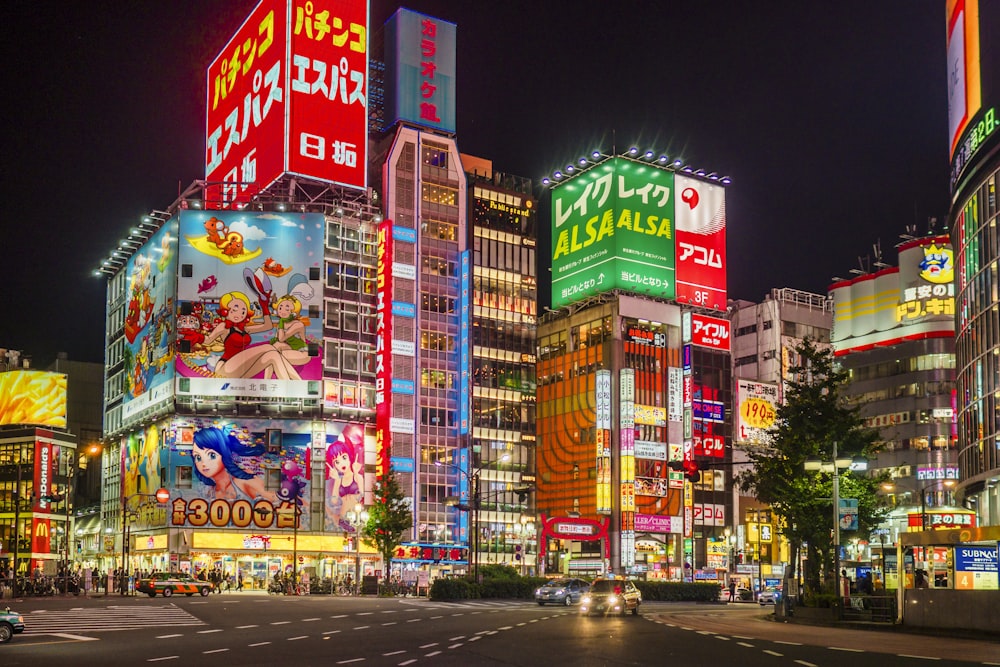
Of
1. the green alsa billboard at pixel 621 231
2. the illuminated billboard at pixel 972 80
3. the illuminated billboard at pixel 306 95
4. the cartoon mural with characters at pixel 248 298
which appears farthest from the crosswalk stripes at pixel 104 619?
the green alsa billboard at pixel 621 231

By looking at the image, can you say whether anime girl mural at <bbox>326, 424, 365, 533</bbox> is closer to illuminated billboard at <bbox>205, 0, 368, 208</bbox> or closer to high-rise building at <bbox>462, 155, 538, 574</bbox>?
high-rise building at <bbox>462, 155, 538, 574</bbox>

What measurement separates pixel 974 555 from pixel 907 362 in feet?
355

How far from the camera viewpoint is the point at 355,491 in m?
105

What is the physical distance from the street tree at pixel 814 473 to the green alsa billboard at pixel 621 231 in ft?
223

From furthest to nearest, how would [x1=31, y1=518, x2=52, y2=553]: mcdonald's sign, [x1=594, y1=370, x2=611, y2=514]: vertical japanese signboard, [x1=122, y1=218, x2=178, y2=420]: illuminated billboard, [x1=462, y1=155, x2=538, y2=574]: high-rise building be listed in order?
[x1=31, y1=518, x2=52, y2=553]: mcdonald's sign < [x1=462, y1=155, x2=538, y2=574]: high-rise building < [x1=594, y1=370, x2=611, y2=514]: vertical japanese signboard < [x1=122, y1=218, x2=178, y2=420]: illuminated billboard

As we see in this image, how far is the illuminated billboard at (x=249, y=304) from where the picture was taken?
102 meters

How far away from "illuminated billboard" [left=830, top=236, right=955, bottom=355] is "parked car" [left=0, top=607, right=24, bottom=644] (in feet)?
392

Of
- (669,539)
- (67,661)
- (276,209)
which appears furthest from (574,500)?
(67,661)

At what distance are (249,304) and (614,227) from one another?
40.4 metres

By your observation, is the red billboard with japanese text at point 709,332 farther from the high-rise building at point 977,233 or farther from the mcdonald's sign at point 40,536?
the mcdonald's sign at point 40,536

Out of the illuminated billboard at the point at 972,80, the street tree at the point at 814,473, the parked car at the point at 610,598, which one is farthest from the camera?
the illuminated billboard at the point at 972,80

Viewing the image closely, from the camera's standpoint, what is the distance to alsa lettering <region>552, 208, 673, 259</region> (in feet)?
397

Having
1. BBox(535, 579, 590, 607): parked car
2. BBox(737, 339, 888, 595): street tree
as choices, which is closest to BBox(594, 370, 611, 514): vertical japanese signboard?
BBox(535, 579, 590, 607): parked car

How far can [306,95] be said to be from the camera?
106 metres
